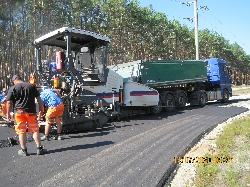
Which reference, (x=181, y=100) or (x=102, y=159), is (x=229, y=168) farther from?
(x=181, y=100)

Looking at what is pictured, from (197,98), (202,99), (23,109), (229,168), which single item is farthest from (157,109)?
(229,168)

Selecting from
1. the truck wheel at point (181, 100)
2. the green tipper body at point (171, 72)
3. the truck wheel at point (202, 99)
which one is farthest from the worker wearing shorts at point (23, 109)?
the truck wheel at point (202, 99)

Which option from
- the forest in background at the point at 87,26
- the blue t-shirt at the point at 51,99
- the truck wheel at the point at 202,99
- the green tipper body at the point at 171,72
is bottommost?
the truck wheel at the point at 202,99

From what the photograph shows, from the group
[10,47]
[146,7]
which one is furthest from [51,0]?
[146,7]

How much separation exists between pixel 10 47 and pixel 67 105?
2348 centimetres

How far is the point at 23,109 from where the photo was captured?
5449 millimetres

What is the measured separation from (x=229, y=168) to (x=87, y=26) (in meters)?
29.6

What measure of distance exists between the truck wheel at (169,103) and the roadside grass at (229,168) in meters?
6.69

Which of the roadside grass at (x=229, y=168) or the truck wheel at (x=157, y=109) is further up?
the truck wheel at (x=157, y=109)

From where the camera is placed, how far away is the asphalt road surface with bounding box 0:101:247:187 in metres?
4.09

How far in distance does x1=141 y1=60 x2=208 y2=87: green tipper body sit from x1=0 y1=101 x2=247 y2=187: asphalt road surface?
4939 mm

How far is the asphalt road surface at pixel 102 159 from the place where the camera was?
4094 mm

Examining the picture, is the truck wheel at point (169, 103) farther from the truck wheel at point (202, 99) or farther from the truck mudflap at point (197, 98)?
the truck wheel at point (202, 99)

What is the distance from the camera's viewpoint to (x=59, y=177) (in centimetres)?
419
